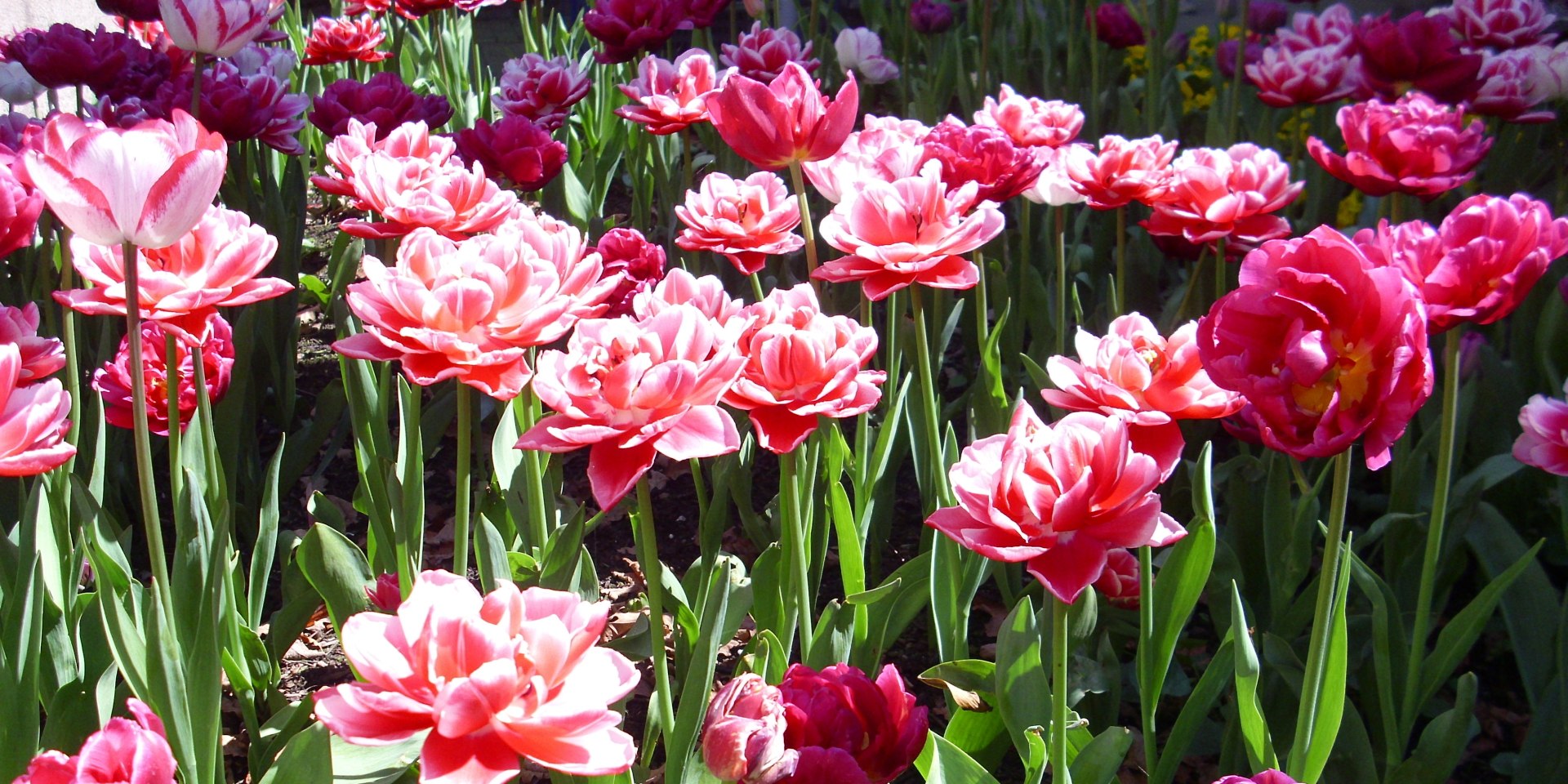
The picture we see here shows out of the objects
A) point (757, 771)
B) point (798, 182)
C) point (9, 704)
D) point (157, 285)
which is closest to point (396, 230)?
point (157, 285)

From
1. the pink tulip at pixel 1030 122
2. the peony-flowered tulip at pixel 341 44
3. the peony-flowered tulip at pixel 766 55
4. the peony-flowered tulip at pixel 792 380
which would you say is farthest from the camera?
the peony-flowered tulip at pixel 341 44

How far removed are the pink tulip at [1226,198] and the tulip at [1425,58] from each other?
0.80m

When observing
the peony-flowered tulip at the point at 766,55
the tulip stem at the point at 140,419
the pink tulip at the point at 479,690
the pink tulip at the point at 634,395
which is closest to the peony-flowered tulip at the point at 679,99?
the peony-flowered tulip at the point at 766,55

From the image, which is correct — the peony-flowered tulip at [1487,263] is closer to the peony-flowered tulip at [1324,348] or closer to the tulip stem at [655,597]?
the peony-flowered tulip at [1324,348]

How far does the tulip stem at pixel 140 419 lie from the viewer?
1.03 meters

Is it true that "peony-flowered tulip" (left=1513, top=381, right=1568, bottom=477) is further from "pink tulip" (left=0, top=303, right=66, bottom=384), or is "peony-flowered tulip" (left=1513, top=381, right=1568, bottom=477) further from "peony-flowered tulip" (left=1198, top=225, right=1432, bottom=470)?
"pink tulip" (left=0, top=303, right=66, bottom=384)

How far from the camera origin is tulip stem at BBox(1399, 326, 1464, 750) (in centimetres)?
123

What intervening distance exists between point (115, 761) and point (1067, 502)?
25.7 inches

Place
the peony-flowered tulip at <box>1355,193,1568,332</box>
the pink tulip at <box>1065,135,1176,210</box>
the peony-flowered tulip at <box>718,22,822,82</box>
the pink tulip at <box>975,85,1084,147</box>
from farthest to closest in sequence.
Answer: the peony-flowered tulip at <box>718,22,822,82</box> < the pink tulip at <box>975,85,1084,147</box> < the pink tulip at <box>1065,135,1176,210</box> < the peony-flowered tulip at <box>1355,193,1568,332</box>

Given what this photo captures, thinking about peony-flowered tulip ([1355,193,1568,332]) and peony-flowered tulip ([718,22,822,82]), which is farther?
peony-flowered tulip ([718,22,822,82])

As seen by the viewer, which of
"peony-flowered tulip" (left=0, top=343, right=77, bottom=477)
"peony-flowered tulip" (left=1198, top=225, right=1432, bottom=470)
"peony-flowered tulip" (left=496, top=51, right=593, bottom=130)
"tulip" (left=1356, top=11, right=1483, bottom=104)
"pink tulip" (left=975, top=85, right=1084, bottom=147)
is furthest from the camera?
"peony-flowered tulip" (left=496, top=51, right=593, bottom=130)

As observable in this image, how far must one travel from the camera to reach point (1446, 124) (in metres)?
1.81

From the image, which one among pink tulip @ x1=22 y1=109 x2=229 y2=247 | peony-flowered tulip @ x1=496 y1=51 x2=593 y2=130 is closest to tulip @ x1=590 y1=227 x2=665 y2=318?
pink tulip @ x1=22 y1=109 x2=229 y2=247

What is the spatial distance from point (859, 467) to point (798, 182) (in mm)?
419
